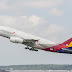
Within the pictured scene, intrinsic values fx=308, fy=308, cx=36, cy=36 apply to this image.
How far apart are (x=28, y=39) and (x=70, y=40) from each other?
23527mm

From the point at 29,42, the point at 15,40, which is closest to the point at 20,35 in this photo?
the point at 15,40

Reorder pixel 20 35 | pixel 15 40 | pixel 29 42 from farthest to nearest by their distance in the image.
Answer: pixel 29 42 < pixel 20 35 < pixel 15 40

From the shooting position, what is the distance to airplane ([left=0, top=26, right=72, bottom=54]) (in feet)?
493

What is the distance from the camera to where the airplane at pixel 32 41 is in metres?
150

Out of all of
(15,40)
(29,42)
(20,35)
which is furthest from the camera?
(29,42)

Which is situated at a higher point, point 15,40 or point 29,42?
point 15,40

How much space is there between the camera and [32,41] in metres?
152

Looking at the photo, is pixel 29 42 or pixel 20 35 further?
pixel 29 42

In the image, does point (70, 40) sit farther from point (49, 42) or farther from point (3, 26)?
point (3, 26)

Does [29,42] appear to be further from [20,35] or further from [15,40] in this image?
[15,40]

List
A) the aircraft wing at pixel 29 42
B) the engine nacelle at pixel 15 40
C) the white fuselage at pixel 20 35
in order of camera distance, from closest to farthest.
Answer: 1. the engine nacelle at pixel 15 40
2. the aircraft wing at pixel 29 42
3. the white fuselage at pixel 20 35

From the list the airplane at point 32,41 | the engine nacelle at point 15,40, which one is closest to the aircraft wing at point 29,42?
the airplane at point 32,41

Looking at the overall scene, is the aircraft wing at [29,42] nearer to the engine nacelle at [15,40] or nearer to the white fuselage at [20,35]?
the white fuselage at [20,35]

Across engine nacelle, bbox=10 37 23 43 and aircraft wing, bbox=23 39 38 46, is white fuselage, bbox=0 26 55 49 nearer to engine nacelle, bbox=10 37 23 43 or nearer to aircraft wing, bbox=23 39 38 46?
aircraft wing, bbox=23 39 38 46
